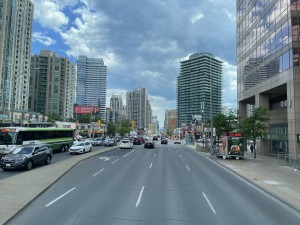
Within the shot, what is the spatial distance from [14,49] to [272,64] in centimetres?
12546

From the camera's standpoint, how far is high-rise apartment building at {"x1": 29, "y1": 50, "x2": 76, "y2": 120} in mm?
157125

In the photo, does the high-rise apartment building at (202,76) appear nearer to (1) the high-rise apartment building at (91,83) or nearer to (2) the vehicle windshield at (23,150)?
(2) the vehicle windshield at (23,150)

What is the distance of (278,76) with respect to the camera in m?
33.5

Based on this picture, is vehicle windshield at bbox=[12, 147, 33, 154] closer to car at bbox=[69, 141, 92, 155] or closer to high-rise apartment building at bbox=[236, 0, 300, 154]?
car at bbox=[69, 141, 92, 155]

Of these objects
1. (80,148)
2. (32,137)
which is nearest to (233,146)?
(80,148)

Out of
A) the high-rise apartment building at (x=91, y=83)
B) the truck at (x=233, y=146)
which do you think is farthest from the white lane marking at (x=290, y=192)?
the high-rise apartment building at (x=91, y=83)

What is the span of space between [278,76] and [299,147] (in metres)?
8.86

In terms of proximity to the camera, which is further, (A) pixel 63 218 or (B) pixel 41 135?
(B) pixel 41 135

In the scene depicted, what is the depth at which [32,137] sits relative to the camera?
29.1 meters

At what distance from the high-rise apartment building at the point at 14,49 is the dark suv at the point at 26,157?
106 metres

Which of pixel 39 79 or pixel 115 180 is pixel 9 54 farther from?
pixel 115 180

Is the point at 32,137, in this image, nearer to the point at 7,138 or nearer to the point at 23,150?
the point at 7,138

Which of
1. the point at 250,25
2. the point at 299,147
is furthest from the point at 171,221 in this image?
the point at 250,25

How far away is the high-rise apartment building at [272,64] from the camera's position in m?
30.0
